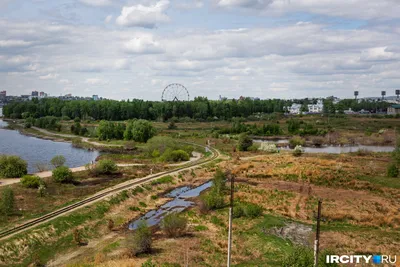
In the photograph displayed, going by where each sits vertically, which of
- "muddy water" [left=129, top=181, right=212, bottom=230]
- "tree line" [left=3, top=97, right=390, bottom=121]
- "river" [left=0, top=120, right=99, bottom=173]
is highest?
"tree line" [left=3, top=97, right=390, bottom=121]

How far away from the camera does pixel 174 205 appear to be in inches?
1683

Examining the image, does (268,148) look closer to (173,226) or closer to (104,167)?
(104,167)

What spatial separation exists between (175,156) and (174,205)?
26.0 metres

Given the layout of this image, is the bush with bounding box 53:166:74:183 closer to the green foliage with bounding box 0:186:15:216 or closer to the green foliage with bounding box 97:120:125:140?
the green foliage with bounding box 0:186:15:216

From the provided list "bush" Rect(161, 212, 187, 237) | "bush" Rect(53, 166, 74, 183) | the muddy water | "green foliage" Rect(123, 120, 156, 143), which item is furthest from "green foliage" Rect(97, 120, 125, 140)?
"bush" Rect(161, 212, 187, 237)

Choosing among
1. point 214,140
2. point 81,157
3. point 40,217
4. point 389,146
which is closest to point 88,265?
point 40,217

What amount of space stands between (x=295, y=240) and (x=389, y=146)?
78735mm

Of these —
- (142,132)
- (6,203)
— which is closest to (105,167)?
(6,203)

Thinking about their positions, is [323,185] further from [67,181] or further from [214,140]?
[214,140]

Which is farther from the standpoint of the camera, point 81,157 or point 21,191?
point 81,157

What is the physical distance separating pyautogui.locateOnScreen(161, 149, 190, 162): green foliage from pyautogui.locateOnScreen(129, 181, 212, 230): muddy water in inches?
597

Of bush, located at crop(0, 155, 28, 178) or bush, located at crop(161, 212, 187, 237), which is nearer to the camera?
bush, located at crop(161, 212, 187, 237)

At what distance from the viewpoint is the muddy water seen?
122ft

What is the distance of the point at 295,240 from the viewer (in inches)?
1192
